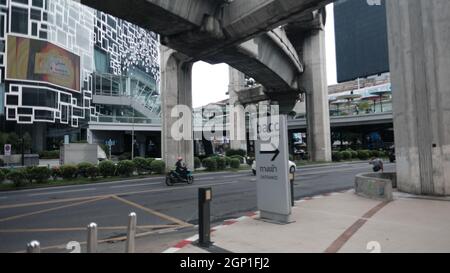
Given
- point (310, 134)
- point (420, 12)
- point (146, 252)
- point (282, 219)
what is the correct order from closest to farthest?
1. point (146, 252)
2. point (282, 219)
3. point (420, 12)
4. point (310, 134)

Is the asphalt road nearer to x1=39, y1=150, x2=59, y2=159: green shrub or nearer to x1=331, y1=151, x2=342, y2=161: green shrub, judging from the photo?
x1=331, y1=151, x2=342, y2=161: green shrub

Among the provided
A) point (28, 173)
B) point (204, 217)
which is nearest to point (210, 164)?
Result: point (28, 173)

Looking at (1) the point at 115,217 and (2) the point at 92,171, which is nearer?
(1) the point at 115,217

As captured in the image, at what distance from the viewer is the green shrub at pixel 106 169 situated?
25.2 meters

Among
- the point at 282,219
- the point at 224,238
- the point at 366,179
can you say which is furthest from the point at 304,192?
the point at 224,238

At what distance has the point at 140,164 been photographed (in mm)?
27828

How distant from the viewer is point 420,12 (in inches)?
481

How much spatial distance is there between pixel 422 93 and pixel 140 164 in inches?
820

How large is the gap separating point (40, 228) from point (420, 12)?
1336 cm

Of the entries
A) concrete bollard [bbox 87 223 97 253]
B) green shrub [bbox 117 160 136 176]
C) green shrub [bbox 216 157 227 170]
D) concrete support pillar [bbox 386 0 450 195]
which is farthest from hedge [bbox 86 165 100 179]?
concrete bollard [bbox 87 223 97 253]

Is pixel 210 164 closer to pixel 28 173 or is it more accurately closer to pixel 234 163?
pixel 234 163

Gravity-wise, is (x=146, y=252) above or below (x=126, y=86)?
below

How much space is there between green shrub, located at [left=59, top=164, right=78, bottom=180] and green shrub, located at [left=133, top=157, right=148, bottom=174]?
14.6 feet
